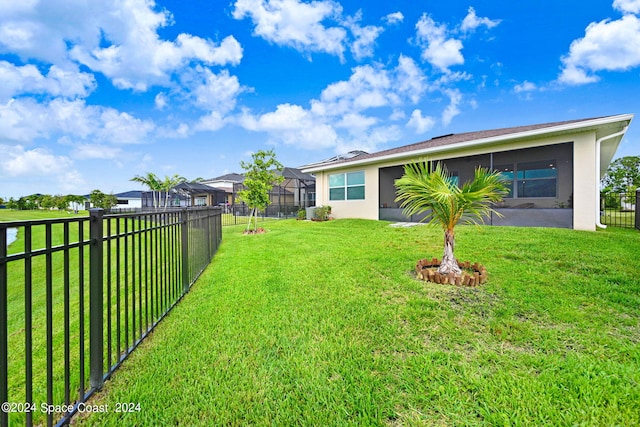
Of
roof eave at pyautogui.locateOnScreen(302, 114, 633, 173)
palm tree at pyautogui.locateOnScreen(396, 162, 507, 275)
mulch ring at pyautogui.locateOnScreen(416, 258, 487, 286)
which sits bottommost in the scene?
mulch ring at pyautogui.locateOnScreen(416, 258, 487, 286)

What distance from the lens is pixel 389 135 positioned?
21.7 metres

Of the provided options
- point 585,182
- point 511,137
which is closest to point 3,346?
point 511,137

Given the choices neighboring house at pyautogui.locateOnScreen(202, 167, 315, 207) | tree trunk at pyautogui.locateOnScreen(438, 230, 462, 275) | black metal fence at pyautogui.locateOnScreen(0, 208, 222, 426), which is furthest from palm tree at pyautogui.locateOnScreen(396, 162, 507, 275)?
neighboring house at pyautogui.locateOnScreen(202, 167, 315, 207)

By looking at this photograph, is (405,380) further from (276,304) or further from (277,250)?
(277,250)

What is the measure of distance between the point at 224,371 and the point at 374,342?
1316mm

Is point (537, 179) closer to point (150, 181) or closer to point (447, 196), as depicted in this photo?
point (447, 196)

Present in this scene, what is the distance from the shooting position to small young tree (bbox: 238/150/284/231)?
11531 millimetres

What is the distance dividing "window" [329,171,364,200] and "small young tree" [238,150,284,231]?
3704 millimetres

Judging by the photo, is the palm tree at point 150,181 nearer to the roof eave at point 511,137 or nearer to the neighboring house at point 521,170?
the neighboring house at point 521,170

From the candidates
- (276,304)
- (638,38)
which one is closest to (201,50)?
(276,304)

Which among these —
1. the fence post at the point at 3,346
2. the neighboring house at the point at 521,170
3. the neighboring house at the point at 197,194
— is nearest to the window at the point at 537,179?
the neighboring house at the point at 521,170

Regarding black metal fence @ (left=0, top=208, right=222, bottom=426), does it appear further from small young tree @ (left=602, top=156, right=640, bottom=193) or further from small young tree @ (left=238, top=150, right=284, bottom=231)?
small young tree @ (left=602, top=156, right=640, bottom=193)

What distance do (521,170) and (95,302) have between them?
48.2 feet

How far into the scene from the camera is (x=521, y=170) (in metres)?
11.9
